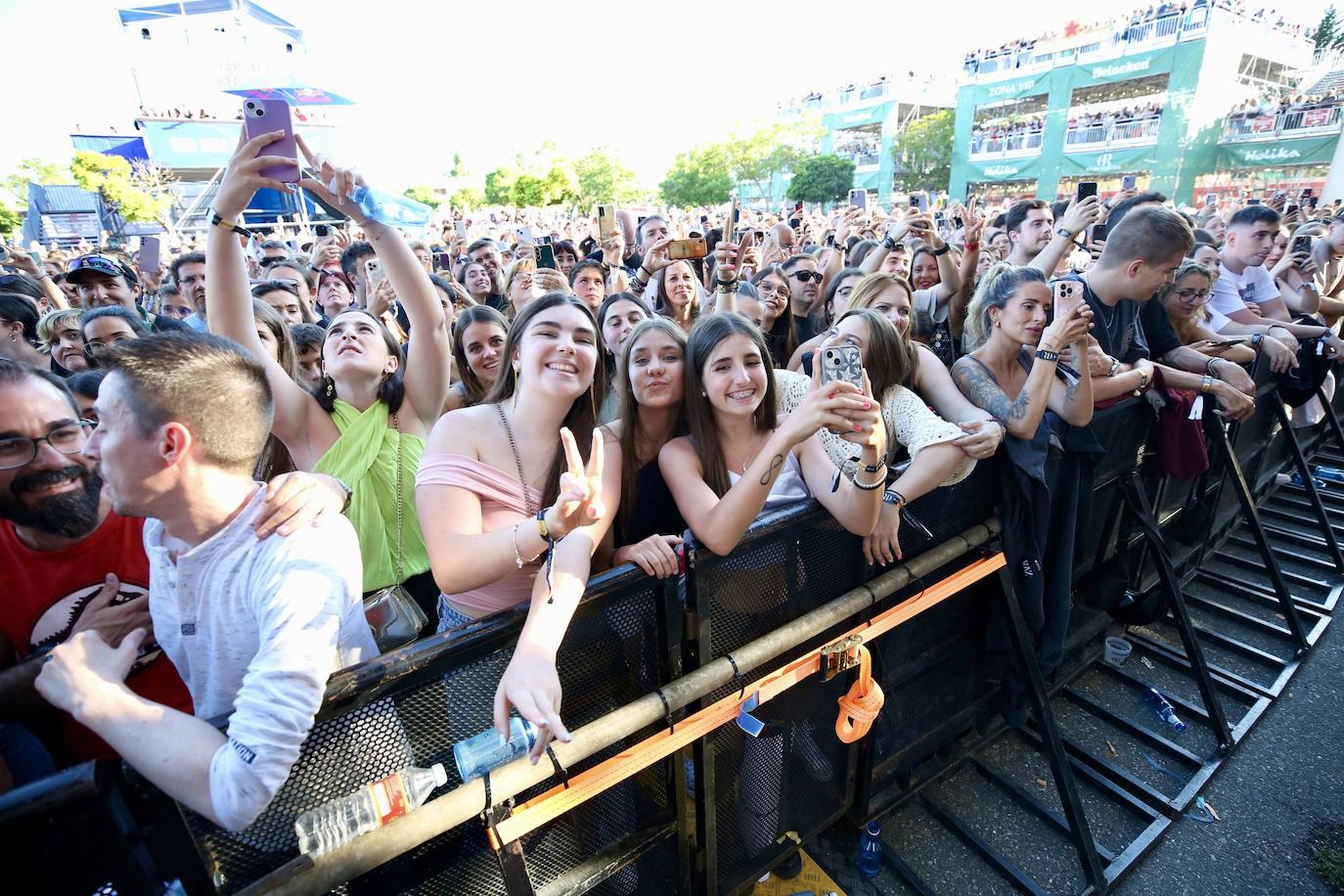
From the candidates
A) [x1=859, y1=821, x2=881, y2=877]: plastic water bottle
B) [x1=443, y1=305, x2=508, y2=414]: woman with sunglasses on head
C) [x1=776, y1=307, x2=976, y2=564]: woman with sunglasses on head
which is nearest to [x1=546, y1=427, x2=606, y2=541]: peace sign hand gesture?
[x1=776, y1=307, x2=976, y2=564]: woman with sunglasses on head

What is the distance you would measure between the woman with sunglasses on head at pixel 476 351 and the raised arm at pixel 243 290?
0.79m

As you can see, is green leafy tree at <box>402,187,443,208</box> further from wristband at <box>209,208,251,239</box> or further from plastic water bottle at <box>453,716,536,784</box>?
plastic water bottle at <box>453,716,536,784</box>

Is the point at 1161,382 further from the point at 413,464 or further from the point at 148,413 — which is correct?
the point at 148,413

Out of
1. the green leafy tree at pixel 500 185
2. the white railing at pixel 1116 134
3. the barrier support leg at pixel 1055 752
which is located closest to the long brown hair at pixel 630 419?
the barrier support leg at pixel 1055 752

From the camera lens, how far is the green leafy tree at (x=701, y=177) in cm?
5278

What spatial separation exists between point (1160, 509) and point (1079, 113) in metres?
42.9

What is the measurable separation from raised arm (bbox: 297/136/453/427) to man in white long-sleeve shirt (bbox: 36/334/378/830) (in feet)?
3.12

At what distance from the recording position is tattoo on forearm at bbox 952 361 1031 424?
8.73 feet

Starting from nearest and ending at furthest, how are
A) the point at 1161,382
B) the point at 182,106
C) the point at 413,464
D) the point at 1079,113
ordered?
the point at 413,464 → the point at 1161,382 → the point at 1079,113 → the point at 182,106

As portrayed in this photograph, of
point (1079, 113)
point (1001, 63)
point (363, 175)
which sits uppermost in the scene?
point (1001, 63)

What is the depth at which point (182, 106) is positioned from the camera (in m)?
57.1

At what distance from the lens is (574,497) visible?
1.51 m

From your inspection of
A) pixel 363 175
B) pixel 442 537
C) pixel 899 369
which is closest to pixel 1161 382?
pixel 899 369

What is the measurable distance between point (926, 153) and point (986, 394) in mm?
49751
